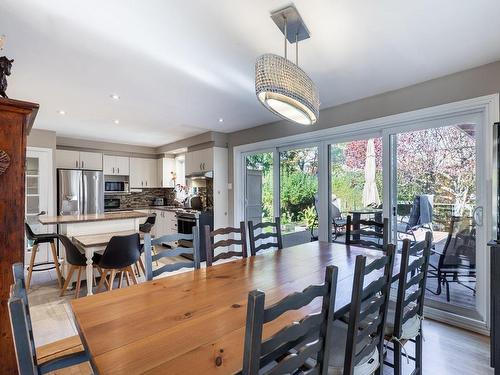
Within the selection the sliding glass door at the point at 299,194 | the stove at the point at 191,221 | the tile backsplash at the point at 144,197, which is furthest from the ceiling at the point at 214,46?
the tile backsplash at the point at 144,197

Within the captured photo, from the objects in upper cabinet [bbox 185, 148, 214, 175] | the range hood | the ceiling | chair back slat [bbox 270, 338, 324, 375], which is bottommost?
chair back slat [bbox 270, 338, 324, 375]

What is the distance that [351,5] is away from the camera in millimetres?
1649

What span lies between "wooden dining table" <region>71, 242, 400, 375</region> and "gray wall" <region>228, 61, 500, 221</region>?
2015 millimetres

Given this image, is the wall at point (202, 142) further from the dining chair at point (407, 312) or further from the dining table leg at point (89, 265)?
the dining chair at point (407, 312)

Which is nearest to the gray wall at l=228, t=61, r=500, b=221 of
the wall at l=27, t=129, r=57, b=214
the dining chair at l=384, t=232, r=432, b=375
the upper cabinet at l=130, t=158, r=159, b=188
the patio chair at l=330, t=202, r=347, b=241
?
the patio chair at l=330, t=202, r=347, b=241

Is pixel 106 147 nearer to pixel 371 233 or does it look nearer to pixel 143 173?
pixel 143 173

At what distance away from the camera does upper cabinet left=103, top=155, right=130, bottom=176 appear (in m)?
6.11

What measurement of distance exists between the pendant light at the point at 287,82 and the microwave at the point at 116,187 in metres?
5.54

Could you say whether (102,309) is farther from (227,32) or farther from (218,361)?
(227,32)

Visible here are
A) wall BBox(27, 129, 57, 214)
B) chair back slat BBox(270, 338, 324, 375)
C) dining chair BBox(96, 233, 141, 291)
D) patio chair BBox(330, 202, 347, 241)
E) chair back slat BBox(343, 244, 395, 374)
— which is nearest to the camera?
chair back slat BBox(270, 338, 324, 375)

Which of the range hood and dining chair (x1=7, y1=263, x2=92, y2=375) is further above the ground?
the range hood

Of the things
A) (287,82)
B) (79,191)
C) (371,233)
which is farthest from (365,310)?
(79,191)

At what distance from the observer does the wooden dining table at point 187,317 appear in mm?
877

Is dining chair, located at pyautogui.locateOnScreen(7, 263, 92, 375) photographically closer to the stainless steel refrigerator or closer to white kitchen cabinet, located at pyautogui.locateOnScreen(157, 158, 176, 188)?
the stainless steel refrigerator
